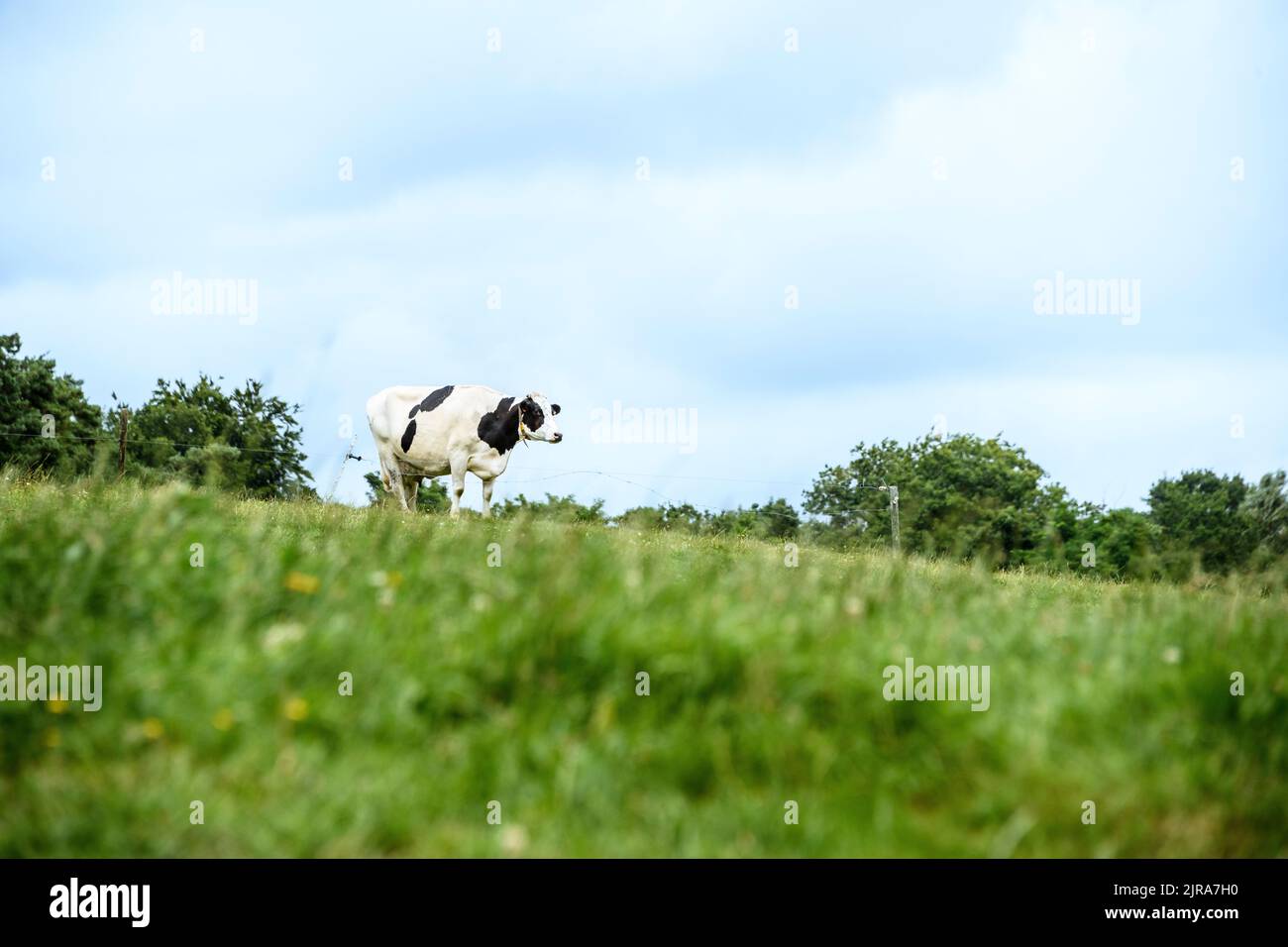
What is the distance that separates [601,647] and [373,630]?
1142mm

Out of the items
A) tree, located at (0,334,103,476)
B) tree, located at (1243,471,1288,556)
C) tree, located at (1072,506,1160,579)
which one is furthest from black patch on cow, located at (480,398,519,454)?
tree, located at (1243,471,1288,556)

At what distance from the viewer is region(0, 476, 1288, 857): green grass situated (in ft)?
15.3

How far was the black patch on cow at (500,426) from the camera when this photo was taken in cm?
2361

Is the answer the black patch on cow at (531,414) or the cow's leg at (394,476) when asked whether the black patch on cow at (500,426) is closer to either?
the black patch on cow at (531,414)

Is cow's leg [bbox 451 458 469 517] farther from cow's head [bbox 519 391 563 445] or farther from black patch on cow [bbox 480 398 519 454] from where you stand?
cow's head [bbox 519 391 563 445]

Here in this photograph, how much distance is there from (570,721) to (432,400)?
19.5 m

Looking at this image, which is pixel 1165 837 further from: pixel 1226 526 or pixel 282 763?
pixel 1226 526

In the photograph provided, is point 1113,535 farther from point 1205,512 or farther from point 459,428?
point 459,428

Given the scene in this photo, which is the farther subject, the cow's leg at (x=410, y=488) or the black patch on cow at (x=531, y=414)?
the cow's leg at (x=410, y=488)

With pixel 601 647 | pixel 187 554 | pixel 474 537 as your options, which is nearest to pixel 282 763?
pixel 601 647

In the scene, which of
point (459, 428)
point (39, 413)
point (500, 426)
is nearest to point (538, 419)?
point (500, 426)

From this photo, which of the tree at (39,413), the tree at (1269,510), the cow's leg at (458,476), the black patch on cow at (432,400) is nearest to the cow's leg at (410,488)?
the black patch on cow at (432,400)

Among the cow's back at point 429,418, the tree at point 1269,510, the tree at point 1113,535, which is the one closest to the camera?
the cow's back at point 429,418
